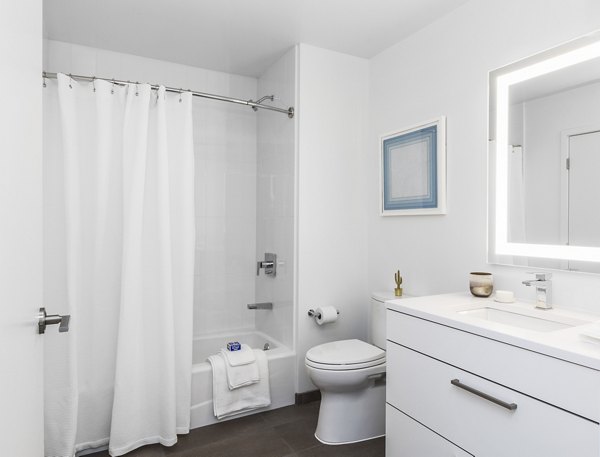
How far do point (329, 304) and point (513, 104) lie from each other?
5.24 feet

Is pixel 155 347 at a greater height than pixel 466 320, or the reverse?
pixel 466 320

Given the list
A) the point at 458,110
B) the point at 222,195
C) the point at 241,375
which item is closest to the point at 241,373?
the point at 241,375

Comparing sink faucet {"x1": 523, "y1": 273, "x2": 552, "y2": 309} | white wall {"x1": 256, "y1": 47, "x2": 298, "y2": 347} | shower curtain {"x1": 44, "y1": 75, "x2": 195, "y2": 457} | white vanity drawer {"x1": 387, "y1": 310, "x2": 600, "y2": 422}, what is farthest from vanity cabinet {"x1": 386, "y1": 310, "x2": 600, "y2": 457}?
shower curtain {"x1": 44, "y1": 75, "x2": 195, "y2": 457}

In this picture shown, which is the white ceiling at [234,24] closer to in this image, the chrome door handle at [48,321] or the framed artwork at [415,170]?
the framed artwork at [415,170]

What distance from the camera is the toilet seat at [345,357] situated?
6.67ft

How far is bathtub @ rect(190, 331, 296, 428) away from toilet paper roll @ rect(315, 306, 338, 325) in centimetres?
29

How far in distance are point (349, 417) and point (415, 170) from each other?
146cm

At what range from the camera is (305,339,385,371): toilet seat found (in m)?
2.03

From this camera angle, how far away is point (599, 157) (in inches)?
62.1

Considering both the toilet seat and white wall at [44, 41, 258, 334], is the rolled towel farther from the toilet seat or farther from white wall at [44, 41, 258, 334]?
white wall at [44, 41, 258, 334]

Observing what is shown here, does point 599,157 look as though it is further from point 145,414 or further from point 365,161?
point 145,414

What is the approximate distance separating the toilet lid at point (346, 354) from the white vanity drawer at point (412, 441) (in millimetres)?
348

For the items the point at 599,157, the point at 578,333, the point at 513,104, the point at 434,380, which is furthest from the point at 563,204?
the point at 434,380

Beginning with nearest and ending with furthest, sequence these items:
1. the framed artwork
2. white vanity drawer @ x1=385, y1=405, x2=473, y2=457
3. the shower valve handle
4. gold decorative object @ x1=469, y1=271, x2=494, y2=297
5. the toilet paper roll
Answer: white vanity drawer @ x1=385, y1=405, x2=473, y2=457 → gold decorative object @ x1=469, y1=271, x2=494, y2=297 → the framed artwork → the toilet paper roll → the shower valve handle
